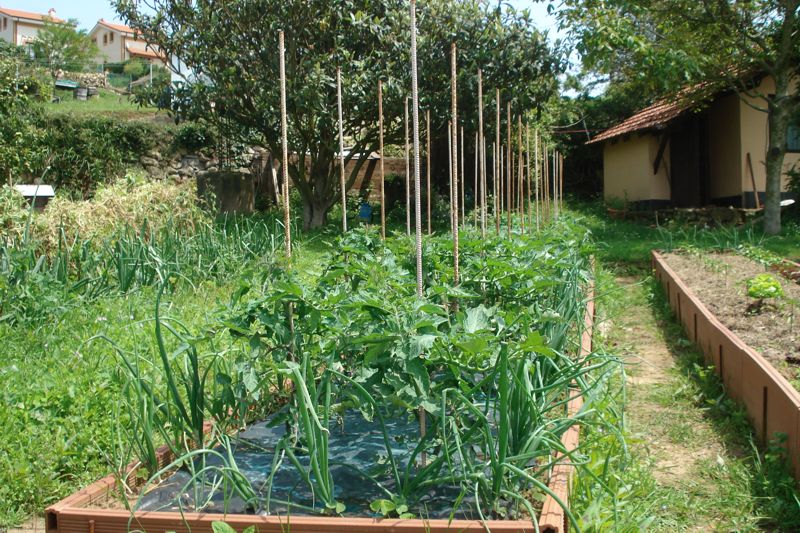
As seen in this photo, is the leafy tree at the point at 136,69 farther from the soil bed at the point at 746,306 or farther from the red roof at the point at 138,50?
the soil bed at the point at 746,306

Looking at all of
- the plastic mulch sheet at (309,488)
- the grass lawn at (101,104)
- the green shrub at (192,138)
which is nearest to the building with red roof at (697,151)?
the green shrub at (192,138)

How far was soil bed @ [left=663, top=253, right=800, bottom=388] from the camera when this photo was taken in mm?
4125

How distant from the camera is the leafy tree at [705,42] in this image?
10.7m

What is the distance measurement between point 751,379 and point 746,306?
1863 millimetres

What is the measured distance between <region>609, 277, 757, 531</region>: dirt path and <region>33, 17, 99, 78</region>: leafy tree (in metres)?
38.5

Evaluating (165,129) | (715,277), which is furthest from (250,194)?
(715,277)

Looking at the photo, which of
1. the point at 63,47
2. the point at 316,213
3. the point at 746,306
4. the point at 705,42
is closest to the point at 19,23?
the point at 63,47

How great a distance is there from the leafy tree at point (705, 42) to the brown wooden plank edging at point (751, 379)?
233 inches

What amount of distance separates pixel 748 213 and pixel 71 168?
42.6 ft

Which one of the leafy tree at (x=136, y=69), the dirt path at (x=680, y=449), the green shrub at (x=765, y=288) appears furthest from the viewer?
the leafy tree at (x=136, y=69)

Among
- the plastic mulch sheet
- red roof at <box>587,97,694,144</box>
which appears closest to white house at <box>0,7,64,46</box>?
red roof at <box>587,97,694,144</box>

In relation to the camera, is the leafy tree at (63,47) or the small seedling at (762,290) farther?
the leafy tree at (63,47)

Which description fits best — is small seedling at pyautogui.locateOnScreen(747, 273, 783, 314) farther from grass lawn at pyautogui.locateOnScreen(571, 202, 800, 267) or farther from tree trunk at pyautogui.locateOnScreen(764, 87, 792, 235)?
tree trunk at pyautogui.locateOnScreen(764, 87, 792, 235)

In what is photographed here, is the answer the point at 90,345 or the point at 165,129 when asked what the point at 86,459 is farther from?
the point at 165,129
